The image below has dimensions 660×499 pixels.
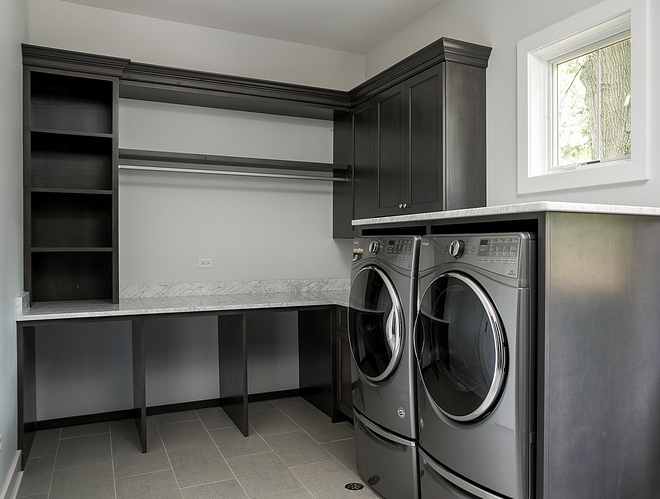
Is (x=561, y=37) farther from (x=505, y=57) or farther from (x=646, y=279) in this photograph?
(x=646, y=279)

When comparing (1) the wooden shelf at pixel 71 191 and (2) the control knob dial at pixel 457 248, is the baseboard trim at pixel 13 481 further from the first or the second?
(2) the control knob dial at pixel 457 248

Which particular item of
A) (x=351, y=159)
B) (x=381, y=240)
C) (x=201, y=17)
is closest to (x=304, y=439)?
(x=381, y=240)

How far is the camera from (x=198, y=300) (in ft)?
11.6

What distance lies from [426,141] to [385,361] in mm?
1410

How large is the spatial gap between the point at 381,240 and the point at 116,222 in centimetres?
176

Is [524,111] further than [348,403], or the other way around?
[348,403]

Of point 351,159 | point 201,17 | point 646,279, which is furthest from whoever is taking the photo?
point 351,159

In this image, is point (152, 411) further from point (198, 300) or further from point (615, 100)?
point (615, 100)

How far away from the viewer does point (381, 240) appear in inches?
99.2

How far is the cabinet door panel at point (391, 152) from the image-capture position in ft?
11.0

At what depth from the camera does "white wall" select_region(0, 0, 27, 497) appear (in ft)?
7.64

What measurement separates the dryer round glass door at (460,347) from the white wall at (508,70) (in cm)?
100

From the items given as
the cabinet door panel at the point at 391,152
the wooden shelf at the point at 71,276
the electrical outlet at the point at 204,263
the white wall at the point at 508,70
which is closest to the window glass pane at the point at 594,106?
the white wall at the point at 508,70

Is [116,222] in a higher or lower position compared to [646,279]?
higher
